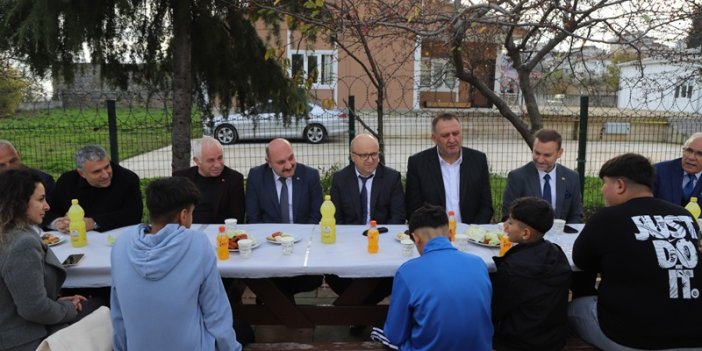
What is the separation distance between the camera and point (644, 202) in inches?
99.0

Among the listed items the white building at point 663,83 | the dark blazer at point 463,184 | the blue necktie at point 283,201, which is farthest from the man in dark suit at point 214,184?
the white building at point 663,83

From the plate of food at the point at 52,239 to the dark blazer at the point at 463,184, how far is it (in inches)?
107

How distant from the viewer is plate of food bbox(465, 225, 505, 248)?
3.15 meters

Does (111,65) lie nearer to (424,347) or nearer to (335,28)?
(335,28)

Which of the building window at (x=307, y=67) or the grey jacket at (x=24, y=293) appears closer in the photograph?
the grey jacket at (x=24, y=293)

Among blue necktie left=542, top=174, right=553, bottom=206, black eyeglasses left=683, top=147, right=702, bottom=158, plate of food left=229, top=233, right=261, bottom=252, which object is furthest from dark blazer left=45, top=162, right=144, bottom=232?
black eyeglasses left=683, top=147, right=702, bottom=158

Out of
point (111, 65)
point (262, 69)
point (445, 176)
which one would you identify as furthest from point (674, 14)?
point (111, 65)

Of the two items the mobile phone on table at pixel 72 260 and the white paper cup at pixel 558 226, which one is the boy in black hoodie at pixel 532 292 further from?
the mobile phone on table at pixel 72 260

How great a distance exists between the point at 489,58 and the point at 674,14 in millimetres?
2290

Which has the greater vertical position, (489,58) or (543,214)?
(489,58)

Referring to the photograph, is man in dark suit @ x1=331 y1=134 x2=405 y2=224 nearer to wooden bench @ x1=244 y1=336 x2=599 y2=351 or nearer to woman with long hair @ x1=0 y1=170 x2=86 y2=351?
wooden bench @ x1=244 y1=336 x2=599 y2=351

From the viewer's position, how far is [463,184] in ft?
13.9

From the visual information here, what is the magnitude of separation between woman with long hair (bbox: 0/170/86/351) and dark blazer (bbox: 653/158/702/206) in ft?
14.8

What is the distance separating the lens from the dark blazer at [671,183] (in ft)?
13.6
